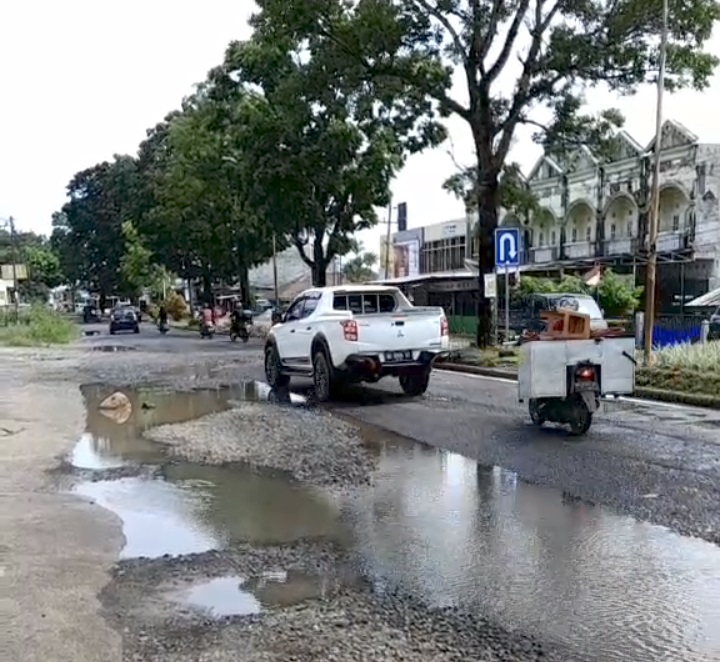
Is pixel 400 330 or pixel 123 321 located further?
pixel 123 321

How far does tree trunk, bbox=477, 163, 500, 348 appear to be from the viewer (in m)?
23.7

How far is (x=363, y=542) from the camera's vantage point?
6.80m

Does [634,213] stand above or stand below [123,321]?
above

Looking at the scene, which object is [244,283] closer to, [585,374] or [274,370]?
[274,370]

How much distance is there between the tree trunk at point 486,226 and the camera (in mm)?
23719

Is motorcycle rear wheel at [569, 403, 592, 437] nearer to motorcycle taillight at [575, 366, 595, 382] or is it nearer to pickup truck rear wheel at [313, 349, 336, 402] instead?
motorcycle taillight at [575, 366, 595, 382]

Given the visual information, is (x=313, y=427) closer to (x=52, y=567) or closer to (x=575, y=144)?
(x=52, y=567)

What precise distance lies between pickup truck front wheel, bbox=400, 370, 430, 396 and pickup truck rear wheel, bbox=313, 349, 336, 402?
1.35 meters

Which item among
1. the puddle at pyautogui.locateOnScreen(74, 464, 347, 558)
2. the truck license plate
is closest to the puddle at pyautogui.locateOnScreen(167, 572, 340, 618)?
the puddle at pyautogui.locateOnScreen(74, 464, 347, 558)

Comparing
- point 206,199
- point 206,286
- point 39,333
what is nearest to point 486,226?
point 39,333

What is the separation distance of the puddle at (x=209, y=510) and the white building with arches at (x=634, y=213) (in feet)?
75.4

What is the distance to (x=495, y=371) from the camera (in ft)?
68.7

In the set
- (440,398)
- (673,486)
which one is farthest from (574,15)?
(673,486)

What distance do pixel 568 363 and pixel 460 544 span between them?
4.99 metres
